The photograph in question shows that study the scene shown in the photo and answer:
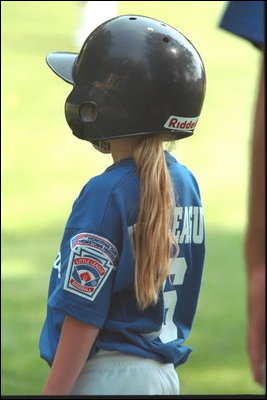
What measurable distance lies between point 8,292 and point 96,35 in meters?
4.88

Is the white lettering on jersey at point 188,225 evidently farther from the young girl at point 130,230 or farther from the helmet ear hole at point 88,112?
the helmet ear hole at point 88,112

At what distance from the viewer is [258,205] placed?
2.62 m

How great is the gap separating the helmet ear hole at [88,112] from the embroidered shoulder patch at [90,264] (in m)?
0.38

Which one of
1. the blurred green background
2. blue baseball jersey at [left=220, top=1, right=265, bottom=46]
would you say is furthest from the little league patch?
the blurred green background

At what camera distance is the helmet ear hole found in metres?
3.62

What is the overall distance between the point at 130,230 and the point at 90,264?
150 millimetres

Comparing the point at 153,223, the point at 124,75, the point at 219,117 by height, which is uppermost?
the point at 124,75

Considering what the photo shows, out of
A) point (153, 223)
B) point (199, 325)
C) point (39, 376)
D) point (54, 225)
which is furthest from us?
point (54, 225)

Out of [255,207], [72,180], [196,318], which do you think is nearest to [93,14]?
[72,180]

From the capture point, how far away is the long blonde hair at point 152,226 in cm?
346

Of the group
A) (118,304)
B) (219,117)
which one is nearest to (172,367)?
(118,304)

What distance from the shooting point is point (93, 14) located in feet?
58.9

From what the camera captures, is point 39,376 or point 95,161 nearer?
point 39,376

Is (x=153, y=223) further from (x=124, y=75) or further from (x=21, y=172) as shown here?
(x=21, y=172)
